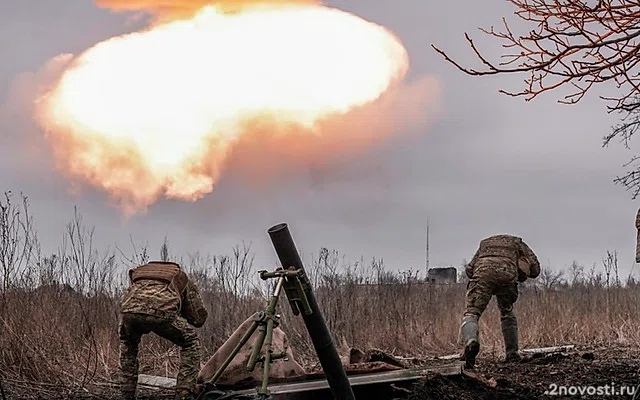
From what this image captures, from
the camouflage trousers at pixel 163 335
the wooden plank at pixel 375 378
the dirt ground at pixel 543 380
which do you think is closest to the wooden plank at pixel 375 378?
the wooden plank at pixel 375 378

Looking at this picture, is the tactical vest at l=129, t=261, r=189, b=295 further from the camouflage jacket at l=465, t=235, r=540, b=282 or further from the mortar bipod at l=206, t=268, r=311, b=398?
the camouflage jacket at l=465, t=235, r=540, b=282

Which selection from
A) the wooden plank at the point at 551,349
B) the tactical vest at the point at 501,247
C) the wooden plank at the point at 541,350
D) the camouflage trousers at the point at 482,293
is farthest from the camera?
the wooden plank at the point at 551,349

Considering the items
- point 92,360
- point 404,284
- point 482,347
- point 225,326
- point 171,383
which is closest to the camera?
point 171,383

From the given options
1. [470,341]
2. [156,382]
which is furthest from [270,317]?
[470,341]

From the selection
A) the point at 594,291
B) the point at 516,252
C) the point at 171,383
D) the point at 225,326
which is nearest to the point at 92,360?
the point at 171,383

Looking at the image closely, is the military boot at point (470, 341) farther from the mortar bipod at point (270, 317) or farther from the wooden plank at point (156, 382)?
the mortar bipod at point (270, 317)

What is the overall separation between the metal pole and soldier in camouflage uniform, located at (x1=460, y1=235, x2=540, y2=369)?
17.9ft

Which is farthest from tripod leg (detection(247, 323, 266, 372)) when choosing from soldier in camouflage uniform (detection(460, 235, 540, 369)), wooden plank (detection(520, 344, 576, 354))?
wooden plank (detection(520, 344, 576, 354))

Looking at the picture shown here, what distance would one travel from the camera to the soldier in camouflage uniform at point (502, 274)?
11.8 meters

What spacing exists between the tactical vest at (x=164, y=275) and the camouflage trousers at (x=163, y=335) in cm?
31

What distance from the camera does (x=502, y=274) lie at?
1181 centimetres

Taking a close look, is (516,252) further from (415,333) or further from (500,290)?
(415,333)

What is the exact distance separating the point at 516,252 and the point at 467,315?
1256 mm

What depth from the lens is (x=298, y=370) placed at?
27.7 ft
